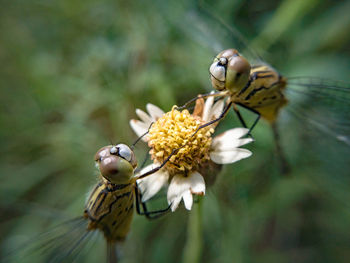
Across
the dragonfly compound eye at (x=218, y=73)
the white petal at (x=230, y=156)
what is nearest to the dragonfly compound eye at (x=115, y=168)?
the white petal at (x=230, y=156)

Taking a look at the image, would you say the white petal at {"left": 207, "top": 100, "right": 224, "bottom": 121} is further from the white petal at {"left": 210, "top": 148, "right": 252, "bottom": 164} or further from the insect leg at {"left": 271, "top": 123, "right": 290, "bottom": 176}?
the insect leg at {"left": 271, "top": 123, "right": 290, "bottom": 176}

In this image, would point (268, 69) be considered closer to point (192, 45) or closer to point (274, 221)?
point (192, 45)

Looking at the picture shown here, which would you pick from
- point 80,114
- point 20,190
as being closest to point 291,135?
point 80,114

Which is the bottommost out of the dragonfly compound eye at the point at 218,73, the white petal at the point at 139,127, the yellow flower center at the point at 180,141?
the yellow flower center at the point at 180,141

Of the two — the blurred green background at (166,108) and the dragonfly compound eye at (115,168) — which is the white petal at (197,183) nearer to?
the dragonfly compound eye at (115,168)

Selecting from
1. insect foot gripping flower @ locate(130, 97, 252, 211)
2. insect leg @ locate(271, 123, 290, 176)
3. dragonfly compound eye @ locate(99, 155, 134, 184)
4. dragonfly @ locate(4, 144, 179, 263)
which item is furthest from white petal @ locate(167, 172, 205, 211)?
insect leg @ locate(271, 123, 290, 176)

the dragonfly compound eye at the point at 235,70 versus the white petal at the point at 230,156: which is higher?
the dragonfly compound eye at the point at 235,70
